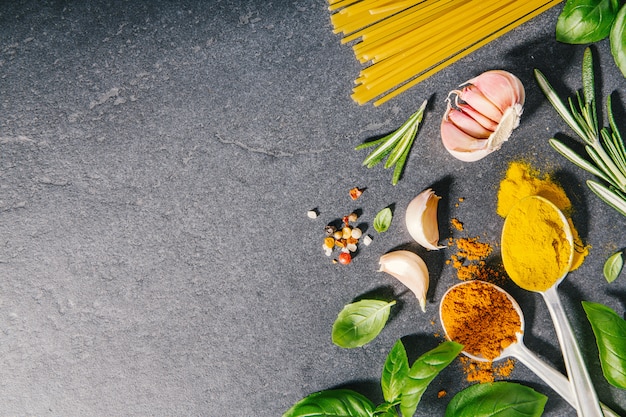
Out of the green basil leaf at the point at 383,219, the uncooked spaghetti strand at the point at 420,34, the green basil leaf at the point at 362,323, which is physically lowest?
the green basil leaf at the point at 362,323

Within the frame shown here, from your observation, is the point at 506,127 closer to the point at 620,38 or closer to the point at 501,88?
the point at 501,88

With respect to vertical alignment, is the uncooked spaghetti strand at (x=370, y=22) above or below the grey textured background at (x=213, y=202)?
above

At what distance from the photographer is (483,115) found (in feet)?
3.24

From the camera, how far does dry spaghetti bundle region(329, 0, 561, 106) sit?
36.9 inches

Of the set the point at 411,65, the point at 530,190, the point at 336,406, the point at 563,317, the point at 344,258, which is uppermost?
the point at 411,65

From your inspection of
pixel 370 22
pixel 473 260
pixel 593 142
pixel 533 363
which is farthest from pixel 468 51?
pixel 533 363

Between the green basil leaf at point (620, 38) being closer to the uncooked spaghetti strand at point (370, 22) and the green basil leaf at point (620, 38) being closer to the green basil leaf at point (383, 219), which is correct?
the uncooked spaghetti strand at point (370, 22)

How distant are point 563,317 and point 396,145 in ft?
1.67

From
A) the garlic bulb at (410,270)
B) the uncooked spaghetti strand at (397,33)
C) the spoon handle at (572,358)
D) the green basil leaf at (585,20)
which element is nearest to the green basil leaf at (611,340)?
the spoon handle at (572,358)

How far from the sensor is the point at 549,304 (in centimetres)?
103

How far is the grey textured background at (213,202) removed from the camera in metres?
1.03

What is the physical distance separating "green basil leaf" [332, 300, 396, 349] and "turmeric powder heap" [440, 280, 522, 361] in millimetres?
136

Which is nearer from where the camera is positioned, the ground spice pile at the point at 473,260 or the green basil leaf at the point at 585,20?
the green basil leaf at the point at 585,20

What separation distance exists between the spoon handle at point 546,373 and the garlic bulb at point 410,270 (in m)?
0.22
